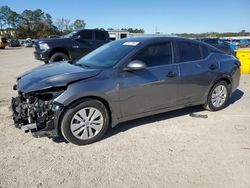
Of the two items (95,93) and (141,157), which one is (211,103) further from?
(95,93)

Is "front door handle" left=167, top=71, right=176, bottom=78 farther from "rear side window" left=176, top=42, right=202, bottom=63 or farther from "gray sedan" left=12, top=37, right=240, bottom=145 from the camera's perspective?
"rear side window" left=176, top=42, right=202, bottom=63

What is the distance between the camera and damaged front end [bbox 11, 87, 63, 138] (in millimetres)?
3584

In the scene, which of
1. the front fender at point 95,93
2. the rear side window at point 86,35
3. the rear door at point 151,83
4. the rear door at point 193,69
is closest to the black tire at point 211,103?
the rear door at point 193,69

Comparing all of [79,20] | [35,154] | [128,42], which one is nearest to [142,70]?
[128,42]

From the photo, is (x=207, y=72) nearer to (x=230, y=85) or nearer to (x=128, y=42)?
(x=230, y=85)

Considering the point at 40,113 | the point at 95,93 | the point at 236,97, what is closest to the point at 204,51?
the point at 236,97

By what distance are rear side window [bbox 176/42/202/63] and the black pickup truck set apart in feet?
22.8

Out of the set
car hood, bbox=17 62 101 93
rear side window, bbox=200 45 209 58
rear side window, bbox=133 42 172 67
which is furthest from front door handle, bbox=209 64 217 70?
car hood, bbox=17 62 101 93

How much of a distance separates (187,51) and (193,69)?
37 centimetres

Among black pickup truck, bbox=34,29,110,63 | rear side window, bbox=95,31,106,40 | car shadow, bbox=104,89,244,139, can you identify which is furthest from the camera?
rear side window, bbox=95,31,106,40

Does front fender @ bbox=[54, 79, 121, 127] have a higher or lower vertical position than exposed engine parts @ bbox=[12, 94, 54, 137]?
higher

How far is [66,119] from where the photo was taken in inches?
141

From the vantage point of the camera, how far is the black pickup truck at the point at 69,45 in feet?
34.2

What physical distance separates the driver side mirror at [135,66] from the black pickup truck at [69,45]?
7.32 meters
